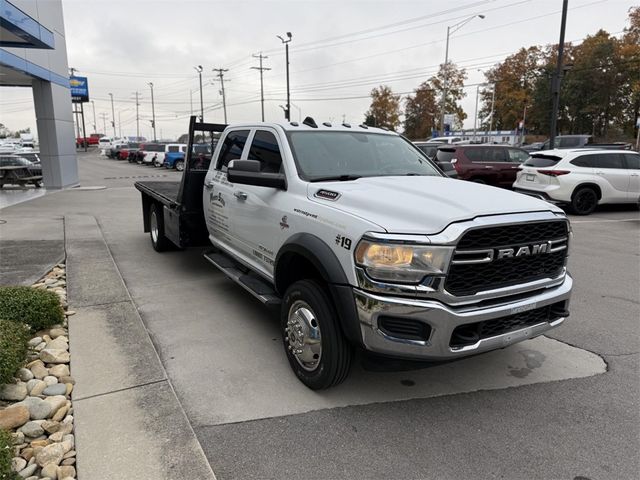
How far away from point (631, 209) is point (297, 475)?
14.6m

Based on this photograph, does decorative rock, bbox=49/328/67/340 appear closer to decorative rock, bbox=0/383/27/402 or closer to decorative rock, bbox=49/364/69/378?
decorative rock, bbox=49/364/69/378

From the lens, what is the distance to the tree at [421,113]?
71.9 meters

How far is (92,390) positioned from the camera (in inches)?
138

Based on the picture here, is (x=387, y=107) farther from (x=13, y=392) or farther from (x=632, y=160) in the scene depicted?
(x=13, y=392)

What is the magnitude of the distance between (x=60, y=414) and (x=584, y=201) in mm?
12893

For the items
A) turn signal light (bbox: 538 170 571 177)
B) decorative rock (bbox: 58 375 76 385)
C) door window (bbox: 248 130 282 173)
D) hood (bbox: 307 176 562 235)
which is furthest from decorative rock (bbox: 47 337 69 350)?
turn signal light (bbox: 538 170 571 177)

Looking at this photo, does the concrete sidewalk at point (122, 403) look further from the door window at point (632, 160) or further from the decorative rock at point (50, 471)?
the door window at point (632, 160)

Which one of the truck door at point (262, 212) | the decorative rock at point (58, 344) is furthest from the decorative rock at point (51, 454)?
the truck door at point (262, 212)

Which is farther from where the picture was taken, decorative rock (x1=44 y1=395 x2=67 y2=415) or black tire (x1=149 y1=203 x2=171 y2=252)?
black tire (x1=149 y1=203 x2=171 y2=252)

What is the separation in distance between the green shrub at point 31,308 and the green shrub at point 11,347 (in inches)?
7.1

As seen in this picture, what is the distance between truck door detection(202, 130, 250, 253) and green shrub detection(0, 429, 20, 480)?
2.76 meters

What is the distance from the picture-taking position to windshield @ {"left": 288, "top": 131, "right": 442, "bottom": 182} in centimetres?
423

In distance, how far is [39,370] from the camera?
3.78m

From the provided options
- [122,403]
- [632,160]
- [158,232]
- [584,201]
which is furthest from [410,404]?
[632,160]
